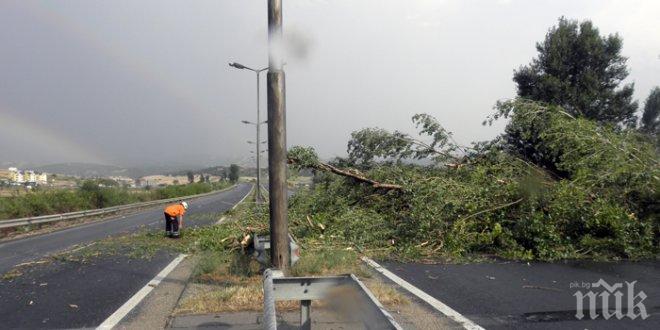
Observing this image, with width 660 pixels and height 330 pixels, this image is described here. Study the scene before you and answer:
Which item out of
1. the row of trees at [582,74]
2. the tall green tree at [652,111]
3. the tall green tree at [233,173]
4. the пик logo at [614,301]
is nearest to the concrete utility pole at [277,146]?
the пик logo at [614,301]

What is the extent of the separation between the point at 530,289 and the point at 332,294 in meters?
4.48

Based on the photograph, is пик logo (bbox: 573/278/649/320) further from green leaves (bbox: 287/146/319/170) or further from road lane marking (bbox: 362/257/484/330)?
green leaves (bbox: 287/146/319/170)

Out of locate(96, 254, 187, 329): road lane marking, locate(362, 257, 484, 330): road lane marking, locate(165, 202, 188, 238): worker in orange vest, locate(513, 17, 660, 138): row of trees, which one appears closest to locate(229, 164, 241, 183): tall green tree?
locate(513, 17, 660, 138): row of trees

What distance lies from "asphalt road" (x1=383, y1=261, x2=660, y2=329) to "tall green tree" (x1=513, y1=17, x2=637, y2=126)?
20811 millimetres

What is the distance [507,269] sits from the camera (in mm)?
9828

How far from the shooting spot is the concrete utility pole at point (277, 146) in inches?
299

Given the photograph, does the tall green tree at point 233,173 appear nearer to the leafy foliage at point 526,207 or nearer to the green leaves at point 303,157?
the green leaves at point 303,157

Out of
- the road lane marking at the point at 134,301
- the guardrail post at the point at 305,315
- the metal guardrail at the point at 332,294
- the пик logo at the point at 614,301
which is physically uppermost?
the metal guardrail at the point at 332,294

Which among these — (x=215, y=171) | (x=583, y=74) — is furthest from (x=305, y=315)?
(x=215, y=171)

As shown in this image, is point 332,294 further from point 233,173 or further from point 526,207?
point 233,173

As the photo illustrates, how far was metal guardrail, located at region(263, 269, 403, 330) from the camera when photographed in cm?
393

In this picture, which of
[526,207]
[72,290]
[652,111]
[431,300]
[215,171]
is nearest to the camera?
[431,300]

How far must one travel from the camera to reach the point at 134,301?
759cm

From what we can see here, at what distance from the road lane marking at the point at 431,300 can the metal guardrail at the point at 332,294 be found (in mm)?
2132
